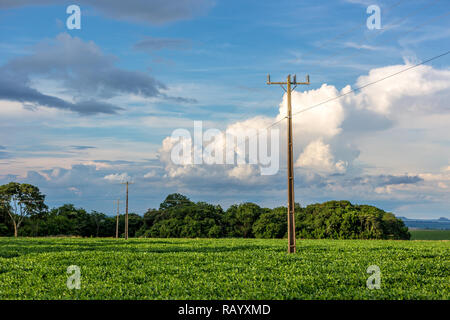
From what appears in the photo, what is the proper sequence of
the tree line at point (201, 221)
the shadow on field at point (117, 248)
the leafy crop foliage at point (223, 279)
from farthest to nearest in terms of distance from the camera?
the tree line at point (201, 221) < the shadow on field at point (117, 248) < the leafy crop foliage at point (223, 279)

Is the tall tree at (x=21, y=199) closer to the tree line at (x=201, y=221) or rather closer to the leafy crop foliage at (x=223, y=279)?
the tree line at (x=201, y=221)

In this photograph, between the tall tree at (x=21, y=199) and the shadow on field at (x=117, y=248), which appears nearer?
the shadow on field at (x=117, y=248)

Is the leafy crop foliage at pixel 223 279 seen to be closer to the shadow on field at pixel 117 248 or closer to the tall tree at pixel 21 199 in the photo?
the shadow on field at pixel 117 248

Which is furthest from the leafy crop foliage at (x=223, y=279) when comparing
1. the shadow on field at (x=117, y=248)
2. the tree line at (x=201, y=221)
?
the tree line at (x=201, y=221)

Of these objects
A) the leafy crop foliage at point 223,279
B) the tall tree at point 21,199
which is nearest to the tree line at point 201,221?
the tall tree at point 21,199

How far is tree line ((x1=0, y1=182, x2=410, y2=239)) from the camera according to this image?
7081 centimetres

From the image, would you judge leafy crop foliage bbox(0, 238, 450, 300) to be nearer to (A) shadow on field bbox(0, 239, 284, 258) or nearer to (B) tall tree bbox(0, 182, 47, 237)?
(A) shadow on field bbox(0, 239, 284, 258)

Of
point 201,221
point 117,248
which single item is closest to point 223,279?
point 117,248

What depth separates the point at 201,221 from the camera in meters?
84.8

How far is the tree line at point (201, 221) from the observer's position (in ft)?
232

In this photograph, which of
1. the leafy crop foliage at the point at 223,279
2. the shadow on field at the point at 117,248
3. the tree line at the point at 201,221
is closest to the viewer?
the leafy crop foliage at the point at 223,279
